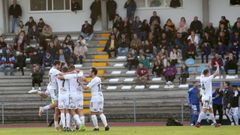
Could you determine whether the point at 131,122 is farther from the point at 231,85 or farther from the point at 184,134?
the point at 184,134

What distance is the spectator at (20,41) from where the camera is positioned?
4722cm

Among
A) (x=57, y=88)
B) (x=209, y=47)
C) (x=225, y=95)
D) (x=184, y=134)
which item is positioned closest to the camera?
(x=184, y=134)

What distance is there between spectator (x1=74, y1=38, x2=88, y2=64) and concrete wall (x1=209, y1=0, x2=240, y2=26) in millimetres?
7560

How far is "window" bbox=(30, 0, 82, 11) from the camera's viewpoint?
5021 centimetres

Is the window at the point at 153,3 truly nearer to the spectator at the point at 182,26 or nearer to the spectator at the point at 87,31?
the spectator at the point at 182,26

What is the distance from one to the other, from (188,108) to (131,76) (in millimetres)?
4696

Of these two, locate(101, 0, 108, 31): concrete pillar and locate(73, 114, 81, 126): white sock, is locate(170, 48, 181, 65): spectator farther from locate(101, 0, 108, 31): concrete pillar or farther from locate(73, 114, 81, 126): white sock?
locate(73, 114, 81, 126): white sock

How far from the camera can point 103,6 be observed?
48281 millimetres

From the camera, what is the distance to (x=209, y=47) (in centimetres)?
4362

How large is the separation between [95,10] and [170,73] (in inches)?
327

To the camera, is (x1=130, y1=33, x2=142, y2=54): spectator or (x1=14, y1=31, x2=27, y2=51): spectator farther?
(x1=14, y1=31, x2=27, y2=51): spectator

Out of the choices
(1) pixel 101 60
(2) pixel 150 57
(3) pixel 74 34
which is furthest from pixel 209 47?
(3) pixel 74 34

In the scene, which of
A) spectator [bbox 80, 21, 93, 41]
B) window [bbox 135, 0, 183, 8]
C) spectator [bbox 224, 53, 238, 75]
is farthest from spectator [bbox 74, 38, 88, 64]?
spectator [bbox 224, 53, 238, 75]

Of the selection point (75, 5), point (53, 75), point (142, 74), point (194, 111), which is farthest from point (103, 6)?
point (53, 75)
